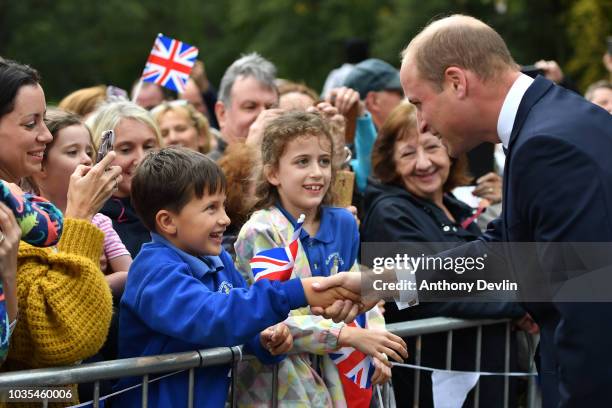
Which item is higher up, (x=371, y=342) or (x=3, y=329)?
(x=371, y=342)

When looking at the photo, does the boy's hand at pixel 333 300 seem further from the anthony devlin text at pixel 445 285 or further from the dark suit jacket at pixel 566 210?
the dark suit jacket at pixel 566 210

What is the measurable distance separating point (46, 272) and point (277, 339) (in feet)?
3.31

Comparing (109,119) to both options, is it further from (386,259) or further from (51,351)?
(51,351)

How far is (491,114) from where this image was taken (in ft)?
13.4

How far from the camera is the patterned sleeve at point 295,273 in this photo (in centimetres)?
449

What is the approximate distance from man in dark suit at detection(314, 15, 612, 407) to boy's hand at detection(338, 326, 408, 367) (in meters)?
0.22

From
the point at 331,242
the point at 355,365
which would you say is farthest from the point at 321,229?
the point at 355,365

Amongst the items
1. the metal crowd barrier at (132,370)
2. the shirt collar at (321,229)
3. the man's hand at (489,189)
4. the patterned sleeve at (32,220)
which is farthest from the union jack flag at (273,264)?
the man's hand at (489,189)

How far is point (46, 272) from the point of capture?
3.84m

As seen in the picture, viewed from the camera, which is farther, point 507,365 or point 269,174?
point 507,365

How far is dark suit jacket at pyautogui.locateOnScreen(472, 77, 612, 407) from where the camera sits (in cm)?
344

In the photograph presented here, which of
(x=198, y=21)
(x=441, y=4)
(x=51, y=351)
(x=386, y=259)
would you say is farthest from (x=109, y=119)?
(x=198, y=21)

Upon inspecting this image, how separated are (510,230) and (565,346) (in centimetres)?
53

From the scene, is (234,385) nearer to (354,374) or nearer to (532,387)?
(354,374)
